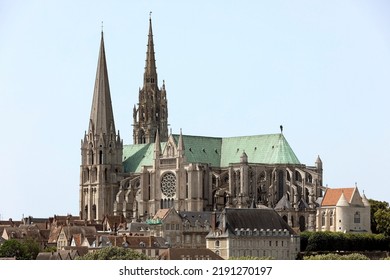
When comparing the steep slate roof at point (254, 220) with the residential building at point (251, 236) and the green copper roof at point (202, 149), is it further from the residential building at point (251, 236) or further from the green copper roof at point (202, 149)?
the green copper roof at point (202, 149)

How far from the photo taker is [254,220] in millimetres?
105625

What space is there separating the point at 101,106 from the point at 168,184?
13.9 meters

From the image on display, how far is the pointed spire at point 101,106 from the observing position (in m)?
139

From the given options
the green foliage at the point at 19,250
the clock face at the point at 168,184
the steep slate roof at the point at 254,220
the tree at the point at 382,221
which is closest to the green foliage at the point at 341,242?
the steep slate roof at the point at 254,220

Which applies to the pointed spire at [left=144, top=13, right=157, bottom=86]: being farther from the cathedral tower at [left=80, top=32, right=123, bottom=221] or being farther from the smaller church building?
the smaller church building

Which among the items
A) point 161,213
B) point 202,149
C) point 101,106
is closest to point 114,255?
point 161,213

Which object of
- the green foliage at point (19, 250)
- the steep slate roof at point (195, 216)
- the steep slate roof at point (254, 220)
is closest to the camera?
the green foliage at point (19, 250)

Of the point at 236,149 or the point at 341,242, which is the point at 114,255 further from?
the point at 236,149

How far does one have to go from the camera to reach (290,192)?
123 metres

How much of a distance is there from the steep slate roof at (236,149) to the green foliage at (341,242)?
14.3 metres

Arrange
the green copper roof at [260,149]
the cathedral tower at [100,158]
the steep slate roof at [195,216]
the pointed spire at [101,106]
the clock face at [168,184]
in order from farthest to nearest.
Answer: the pointed spire at [101,106] → the cathedral tower at [100,158] → the clock face at [168,184] → the green copper roof at [260,149] → the steep slate roof at [195,216]

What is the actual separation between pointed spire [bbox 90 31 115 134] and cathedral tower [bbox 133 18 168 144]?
20.0 ft
